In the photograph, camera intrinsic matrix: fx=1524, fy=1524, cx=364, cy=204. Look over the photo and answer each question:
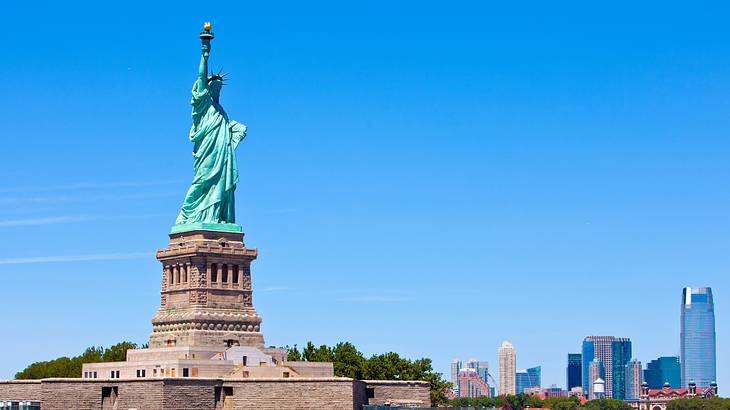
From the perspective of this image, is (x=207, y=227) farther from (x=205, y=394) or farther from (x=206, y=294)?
(x=205, y=394)

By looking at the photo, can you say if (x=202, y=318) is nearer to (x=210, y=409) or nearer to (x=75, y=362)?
(x=210, y=409)

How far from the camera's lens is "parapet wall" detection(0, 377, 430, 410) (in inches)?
3519

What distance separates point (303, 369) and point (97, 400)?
1384 cm

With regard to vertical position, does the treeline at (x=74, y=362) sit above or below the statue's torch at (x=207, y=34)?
below

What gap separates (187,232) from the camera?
102 metres

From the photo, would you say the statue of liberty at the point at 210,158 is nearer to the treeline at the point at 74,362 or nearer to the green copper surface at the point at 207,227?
the green copper surface at the point at 207,227

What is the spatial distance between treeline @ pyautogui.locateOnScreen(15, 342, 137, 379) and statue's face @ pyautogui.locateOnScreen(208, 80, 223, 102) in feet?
84.3

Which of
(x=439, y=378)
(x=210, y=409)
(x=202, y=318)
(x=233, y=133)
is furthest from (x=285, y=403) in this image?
(x=439, y=378)

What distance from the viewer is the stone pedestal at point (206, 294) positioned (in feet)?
326

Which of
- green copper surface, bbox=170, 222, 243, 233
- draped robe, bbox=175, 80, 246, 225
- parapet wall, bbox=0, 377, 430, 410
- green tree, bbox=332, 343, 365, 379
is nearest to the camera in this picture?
parapet wall, bbox=0, 377, 430, 410

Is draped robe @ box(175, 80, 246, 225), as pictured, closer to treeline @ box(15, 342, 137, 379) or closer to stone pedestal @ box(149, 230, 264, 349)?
stone pedestal @ box(149, 230, 264, 349)

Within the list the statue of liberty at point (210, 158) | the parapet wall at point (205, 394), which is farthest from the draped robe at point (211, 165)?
the parapet wall at point (205, 394)

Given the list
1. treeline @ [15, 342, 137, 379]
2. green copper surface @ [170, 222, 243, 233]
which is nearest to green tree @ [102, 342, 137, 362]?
treeline @ [15, 342, 137, 379]

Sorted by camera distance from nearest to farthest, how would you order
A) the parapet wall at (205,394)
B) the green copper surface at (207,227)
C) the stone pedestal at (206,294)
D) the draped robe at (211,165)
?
the parapet wall at (205,394) < the stone pedestal at (206,294) < the green copper surface at (207,227) < the draped robe at (211,165)
